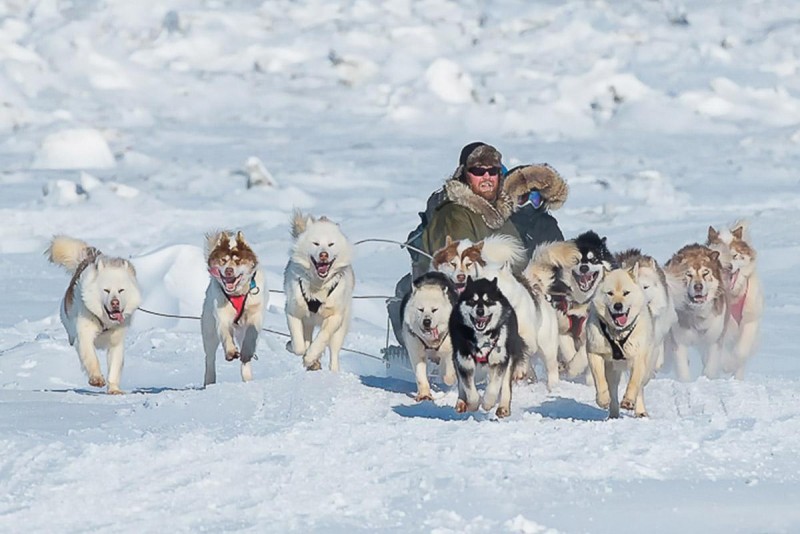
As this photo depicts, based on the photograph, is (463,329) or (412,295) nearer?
(463,329)

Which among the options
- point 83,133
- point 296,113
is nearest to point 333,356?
point 83,133

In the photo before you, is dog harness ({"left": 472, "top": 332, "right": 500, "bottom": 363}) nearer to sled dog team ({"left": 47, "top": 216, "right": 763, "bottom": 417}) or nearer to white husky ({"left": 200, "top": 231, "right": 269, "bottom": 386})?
sled dog team ({"left": 47, "top": 216, "right": 763, "bottom": 417})

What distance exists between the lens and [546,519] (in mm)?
4090

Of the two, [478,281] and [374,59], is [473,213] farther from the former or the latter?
[374,59]

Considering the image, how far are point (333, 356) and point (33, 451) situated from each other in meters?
2.29

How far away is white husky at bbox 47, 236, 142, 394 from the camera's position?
6.96 meters

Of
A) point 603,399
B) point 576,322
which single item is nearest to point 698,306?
point 576,322

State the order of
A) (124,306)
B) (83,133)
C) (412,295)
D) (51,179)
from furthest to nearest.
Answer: (83,133)
(51,179)
(124,306)
(412,295)

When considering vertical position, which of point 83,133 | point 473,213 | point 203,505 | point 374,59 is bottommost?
point 203,505

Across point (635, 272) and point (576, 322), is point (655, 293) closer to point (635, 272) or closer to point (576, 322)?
point (635, 272)

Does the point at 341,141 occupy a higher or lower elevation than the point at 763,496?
higher

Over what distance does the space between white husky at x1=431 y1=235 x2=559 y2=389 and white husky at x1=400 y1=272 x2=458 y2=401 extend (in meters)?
0.14

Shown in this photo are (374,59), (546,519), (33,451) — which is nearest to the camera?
(546,519)

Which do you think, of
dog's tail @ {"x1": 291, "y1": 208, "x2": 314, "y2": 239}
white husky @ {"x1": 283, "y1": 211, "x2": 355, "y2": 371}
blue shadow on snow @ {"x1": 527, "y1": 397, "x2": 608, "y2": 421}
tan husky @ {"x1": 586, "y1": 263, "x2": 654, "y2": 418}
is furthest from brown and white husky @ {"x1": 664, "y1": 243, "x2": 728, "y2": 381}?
dog's tail @ {"x1": 291, "y1": 208, "x2": 314, "y2": 239}
